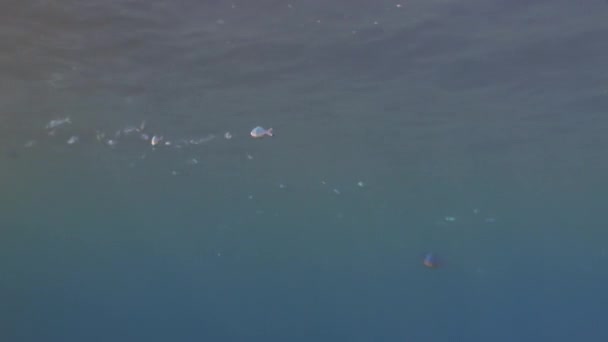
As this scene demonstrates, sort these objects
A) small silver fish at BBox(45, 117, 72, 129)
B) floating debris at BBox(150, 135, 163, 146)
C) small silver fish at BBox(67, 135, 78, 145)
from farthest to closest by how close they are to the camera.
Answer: small silver fish at BBox(67, 135, 78, 145), floating debris at BBox(150, 135, 163, 146), small silver fish at BBox(45, 117, 72, 129)

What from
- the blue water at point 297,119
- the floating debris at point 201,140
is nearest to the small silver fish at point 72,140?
the blue water at point 297,119

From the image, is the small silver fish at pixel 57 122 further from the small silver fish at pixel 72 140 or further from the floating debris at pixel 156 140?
the floating debris at pixel 156 140

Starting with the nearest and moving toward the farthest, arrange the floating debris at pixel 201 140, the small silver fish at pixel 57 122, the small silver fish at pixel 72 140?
the small silver fish at pixel 57 122, the floating debris at pixel 201 140, the small silver fish at pixel 72 140

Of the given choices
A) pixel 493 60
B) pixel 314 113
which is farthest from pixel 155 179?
pixel 493 60

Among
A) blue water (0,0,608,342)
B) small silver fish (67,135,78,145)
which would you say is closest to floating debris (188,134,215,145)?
blue water (0,0,608,342)

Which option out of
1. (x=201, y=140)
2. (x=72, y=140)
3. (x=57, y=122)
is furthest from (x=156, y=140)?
(x=57, y=122)

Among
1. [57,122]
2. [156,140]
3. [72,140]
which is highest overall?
[57,122]

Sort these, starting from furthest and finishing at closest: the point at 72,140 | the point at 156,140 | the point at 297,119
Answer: the point at 72,140
the point at 156,140
the point at 297,119

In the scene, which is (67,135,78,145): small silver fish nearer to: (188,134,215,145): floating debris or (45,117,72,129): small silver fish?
(45,117,72,129): small silver fish

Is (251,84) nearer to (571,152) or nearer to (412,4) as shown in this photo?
(412,4)

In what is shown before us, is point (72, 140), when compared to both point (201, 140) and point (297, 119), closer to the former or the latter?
point (201, 140)

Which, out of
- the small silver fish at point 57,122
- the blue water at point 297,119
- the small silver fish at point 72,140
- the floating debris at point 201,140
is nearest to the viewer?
the blue water at point 297,119
